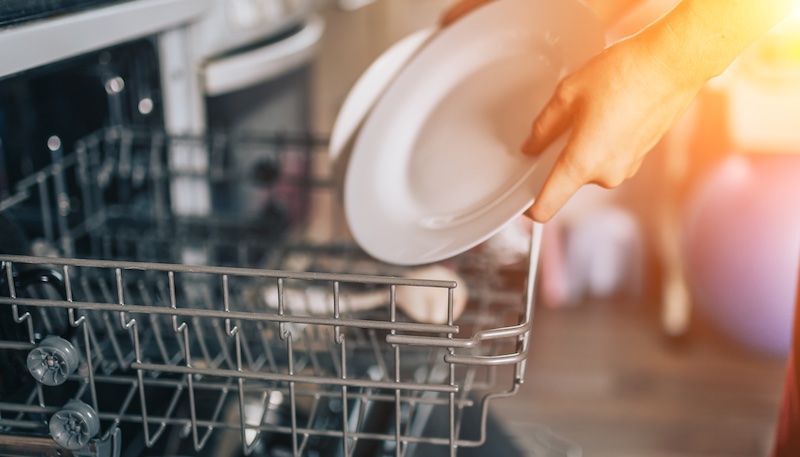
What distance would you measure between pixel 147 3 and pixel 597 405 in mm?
976

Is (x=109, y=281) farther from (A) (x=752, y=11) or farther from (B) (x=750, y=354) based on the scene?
(B) (x=750, y=354)

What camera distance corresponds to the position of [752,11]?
1.83ft

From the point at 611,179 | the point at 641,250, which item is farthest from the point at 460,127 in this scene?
the point at 641,250

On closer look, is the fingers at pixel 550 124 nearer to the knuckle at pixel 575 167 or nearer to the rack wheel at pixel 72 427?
the knuckle at pixel 575 167

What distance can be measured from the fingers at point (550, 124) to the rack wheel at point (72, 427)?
386 mm

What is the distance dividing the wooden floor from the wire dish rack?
1.46 feet

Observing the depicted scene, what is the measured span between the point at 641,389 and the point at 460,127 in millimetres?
831

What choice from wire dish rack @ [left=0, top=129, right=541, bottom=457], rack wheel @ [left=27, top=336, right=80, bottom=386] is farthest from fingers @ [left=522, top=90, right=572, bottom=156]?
rack wheel @ [left=27, top=336, right=80, bottom=386]

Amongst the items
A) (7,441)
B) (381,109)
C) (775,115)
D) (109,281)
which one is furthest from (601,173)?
(775,115)

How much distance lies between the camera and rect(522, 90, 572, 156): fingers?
0.62 m

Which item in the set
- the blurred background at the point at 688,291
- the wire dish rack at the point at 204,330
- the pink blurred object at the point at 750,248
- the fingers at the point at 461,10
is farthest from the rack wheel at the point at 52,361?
the pink blurred object at the point at 750,248

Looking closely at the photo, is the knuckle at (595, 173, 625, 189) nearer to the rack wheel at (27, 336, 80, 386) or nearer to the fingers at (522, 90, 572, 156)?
the fingers at (522, 90, 572, 156)

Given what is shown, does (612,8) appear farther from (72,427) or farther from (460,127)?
(72,427)

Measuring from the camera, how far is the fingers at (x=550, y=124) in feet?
2.02
